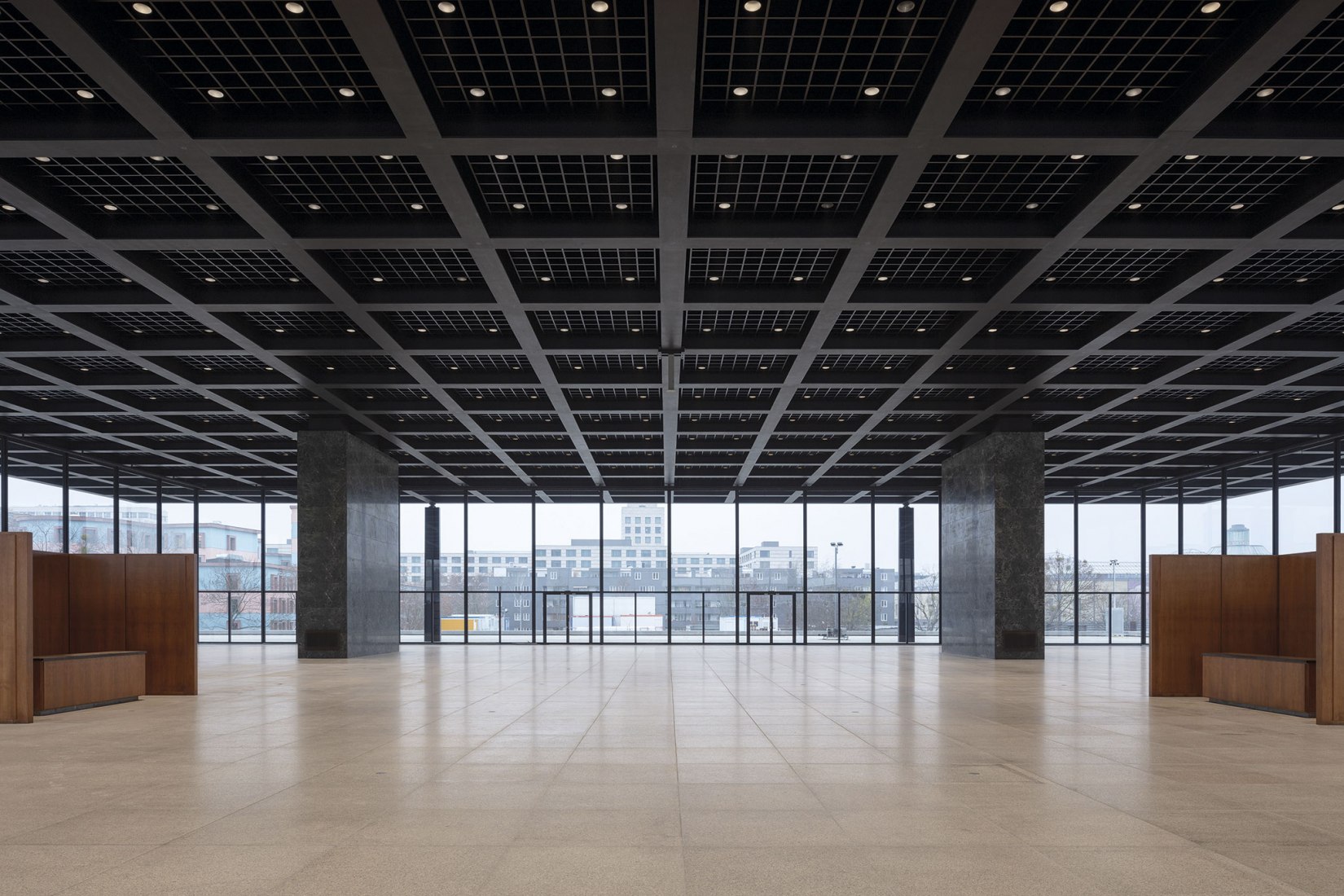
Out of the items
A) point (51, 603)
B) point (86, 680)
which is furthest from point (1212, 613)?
point (51, 603)

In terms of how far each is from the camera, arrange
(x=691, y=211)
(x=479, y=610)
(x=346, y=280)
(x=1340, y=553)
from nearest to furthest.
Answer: (x=1340, y=553) < (x=691, y=211) < (x=346, y=280) < (x=479, y=610)

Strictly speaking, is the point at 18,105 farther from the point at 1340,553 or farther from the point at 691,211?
the point at 1340,553

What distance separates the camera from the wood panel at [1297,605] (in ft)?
63.0

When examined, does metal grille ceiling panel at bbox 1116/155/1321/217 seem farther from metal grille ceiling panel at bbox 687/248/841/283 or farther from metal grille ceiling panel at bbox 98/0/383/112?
metal grille ceiling panel at bbox 98/0/383/112

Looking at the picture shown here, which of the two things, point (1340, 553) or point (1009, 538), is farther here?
point (1009, 538)

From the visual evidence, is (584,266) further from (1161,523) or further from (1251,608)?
(1161,523)

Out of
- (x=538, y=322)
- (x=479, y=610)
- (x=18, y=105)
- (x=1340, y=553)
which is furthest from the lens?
(x=479, y=610)

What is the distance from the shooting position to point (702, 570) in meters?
48.8

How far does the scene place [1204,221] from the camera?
16562 mm

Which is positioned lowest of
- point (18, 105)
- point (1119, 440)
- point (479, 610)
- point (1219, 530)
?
point (479, 610)

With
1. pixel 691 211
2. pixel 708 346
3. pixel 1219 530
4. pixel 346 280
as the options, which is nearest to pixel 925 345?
pixel 708 346

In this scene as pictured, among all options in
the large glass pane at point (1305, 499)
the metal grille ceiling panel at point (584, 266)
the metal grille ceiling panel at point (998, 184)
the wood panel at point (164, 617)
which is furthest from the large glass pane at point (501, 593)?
the metal grille ceiling panel at point (998, 184)

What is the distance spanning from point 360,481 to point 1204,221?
2701 cm

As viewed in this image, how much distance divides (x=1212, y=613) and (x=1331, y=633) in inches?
206
